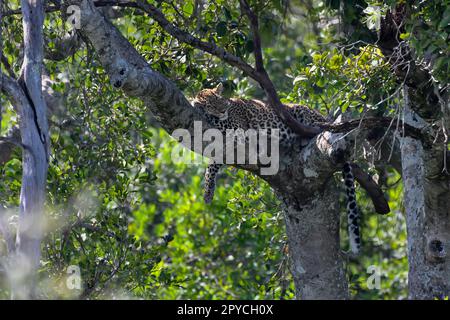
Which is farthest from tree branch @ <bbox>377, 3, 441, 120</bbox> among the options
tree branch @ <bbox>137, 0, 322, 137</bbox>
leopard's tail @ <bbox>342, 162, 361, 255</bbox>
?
leopard's tail @ <bbox>342, 162, 361, 255</bbox>

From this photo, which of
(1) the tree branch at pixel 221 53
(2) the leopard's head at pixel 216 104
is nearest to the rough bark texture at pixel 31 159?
(1) the tree branch at pixel 221 53

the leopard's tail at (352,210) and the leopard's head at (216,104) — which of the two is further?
the leopard's head at (216,104)

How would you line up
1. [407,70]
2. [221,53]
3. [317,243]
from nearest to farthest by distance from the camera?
[407,70]
[221,53]
[317,243]

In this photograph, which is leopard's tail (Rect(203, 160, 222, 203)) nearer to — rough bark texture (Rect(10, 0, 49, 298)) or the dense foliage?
the dense foliage

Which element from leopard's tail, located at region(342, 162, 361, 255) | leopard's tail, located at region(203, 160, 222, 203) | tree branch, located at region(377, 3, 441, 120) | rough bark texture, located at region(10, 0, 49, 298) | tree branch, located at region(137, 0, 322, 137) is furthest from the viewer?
leopard's tail, located at region(203, 160, 222, 203)

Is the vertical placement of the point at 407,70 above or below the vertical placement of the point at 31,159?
above

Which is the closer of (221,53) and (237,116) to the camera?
(221,53)

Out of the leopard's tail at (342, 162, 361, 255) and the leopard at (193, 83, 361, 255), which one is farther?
the leopard at (193, 83, 361, 255)

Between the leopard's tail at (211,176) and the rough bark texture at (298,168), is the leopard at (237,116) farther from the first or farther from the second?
the rough bark texture at (298,168)

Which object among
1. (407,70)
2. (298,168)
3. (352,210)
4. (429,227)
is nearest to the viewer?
(407,70)

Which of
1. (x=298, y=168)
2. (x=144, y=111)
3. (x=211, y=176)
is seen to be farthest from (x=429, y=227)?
(x=144, y=111)

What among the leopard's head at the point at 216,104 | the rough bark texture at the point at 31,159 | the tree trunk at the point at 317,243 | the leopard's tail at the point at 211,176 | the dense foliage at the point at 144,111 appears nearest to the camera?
the rough bark texture at the point at 31,159

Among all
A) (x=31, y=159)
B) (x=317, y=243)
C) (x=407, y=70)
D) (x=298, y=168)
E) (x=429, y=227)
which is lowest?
(x=317, y=243)

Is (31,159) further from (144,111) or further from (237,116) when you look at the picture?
(237,116)
